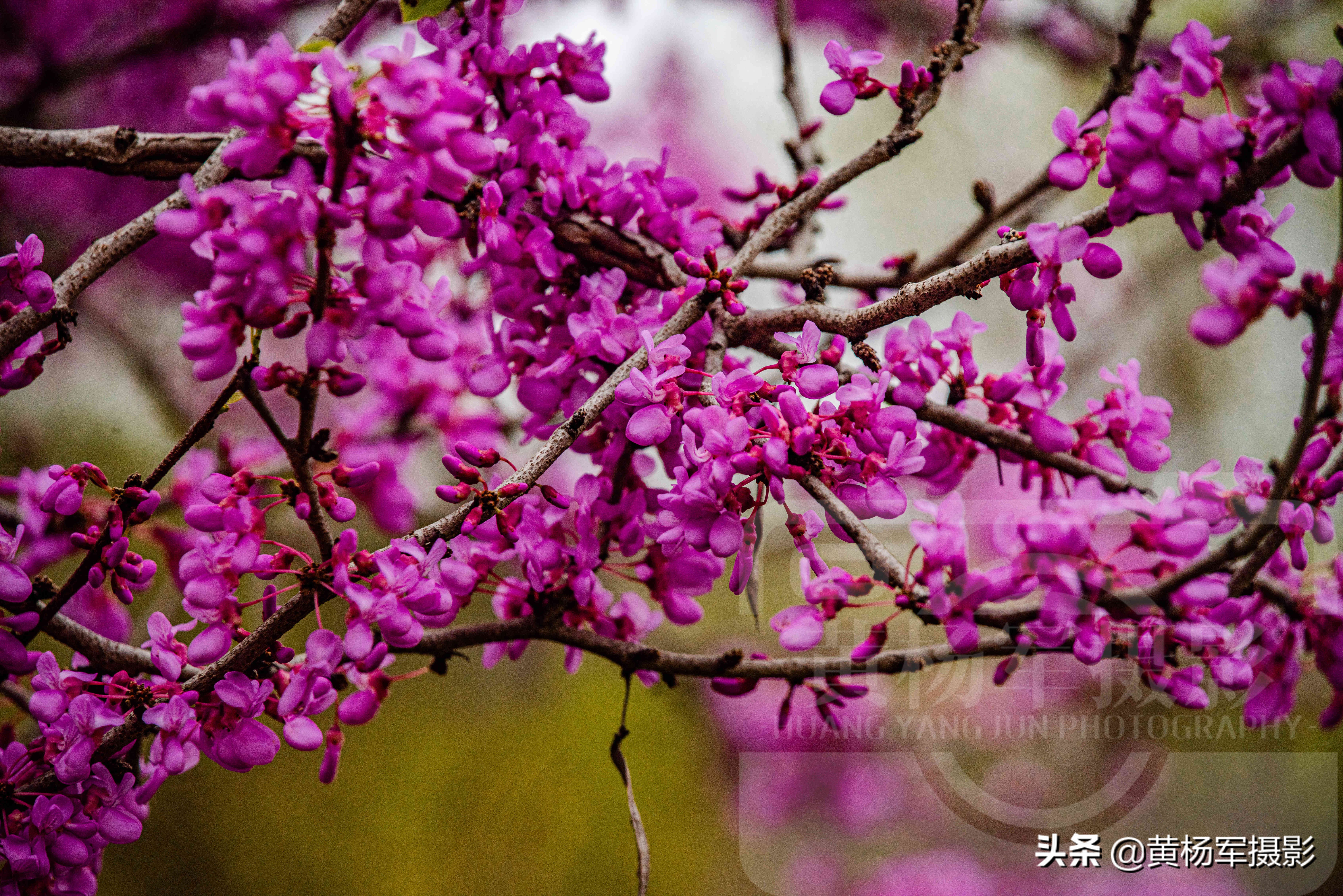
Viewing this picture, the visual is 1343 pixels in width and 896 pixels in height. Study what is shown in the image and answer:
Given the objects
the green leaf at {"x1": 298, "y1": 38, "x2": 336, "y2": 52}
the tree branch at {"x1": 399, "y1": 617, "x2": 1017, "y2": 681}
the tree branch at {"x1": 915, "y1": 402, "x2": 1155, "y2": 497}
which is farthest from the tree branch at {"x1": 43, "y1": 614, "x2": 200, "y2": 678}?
the tree branch at {"x1": 915, "y1": 402, "x2": 1155, "y2": 497}

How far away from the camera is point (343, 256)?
78 cm

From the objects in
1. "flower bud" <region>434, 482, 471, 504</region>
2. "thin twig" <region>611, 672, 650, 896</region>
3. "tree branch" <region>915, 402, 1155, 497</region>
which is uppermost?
"tree branch" <region>915, 402, 1155, 497</region>

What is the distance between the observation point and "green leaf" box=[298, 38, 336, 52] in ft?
1.56

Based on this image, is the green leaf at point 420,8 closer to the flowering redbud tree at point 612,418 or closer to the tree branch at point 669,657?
the flowering redbud tree at point 612,418

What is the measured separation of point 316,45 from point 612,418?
29 centimetres

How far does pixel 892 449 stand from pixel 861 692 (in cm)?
19

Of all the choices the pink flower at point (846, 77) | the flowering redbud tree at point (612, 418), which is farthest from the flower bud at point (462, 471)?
the pink flower at point (846, 77)

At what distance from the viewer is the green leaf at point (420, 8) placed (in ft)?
1.70

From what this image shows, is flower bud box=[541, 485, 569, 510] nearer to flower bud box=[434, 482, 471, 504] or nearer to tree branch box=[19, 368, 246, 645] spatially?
flower bud box=[434, 482, 471, 504]

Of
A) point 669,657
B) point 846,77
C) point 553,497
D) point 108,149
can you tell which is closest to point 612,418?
point 553,497

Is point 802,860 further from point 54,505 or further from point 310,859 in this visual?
point 54,505

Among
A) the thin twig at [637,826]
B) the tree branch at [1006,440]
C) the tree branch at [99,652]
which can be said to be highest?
the tree branch at [1006,440]

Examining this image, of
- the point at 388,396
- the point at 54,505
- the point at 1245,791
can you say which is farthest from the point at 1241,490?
the point at 1245,791

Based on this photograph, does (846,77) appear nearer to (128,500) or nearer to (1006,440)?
(1006,440)
